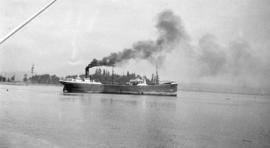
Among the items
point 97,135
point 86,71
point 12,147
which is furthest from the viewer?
point 86,71

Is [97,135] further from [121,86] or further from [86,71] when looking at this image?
[121,86]

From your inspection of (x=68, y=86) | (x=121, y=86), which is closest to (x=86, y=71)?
(x=68, y=86)

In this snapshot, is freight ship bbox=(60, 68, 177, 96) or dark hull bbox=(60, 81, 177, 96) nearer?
freight ship bbox=(60, 68, 177, 96)

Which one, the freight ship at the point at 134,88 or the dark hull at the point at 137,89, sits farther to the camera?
the dark hull at the point at 137,89

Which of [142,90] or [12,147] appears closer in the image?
[12,147]

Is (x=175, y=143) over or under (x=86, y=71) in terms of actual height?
under

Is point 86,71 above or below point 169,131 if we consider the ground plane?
above

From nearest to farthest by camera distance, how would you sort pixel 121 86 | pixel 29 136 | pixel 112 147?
pixel 112 147, pixel 29 136, pixel 121 86

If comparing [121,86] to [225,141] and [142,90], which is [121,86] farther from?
[225,141]

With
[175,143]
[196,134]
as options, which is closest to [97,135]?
[175,143]
